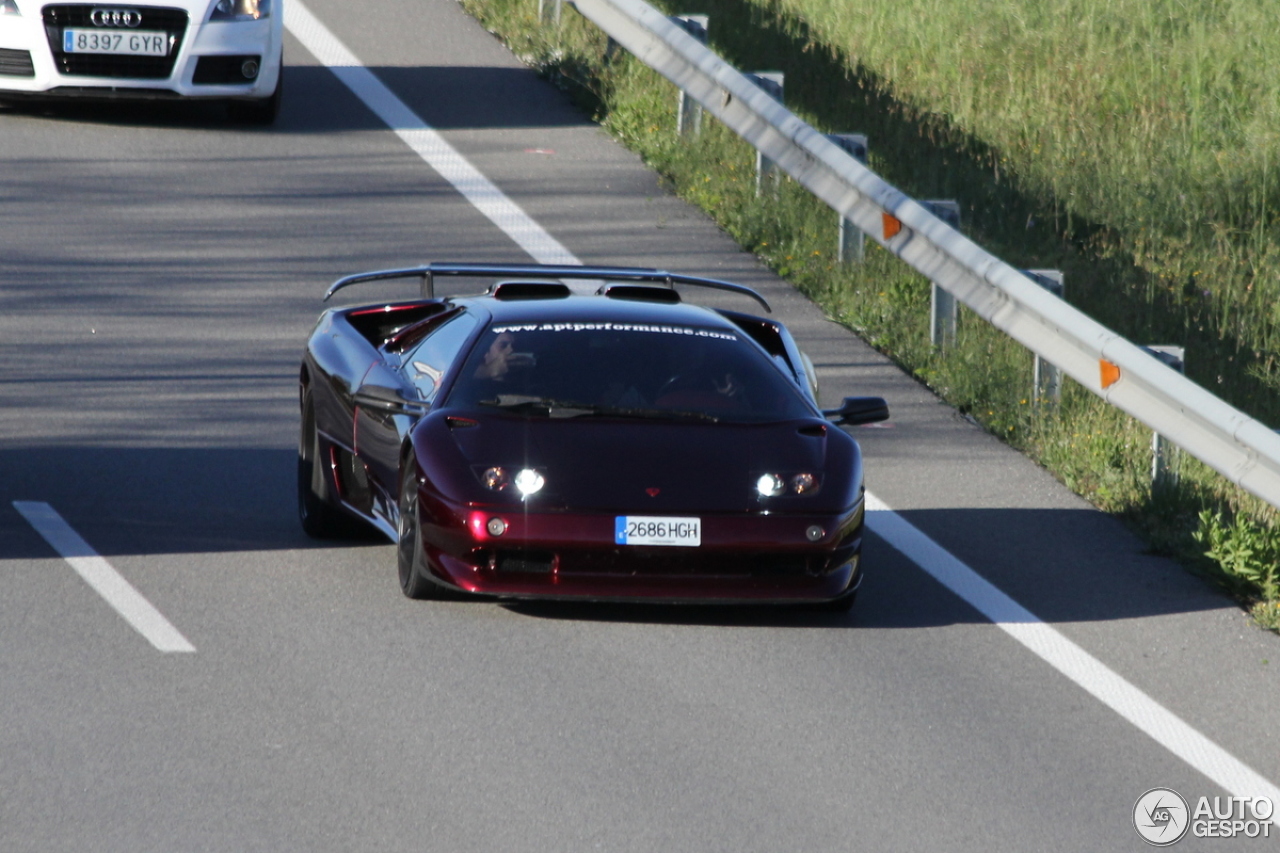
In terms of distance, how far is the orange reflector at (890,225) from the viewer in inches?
534

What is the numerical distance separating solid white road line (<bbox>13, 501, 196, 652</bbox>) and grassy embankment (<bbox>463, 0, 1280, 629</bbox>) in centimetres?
423

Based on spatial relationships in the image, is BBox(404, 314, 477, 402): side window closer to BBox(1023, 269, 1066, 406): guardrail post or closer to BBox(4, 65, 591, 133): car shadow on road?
BBox(1023, 269, 1066, 406): guardrail post

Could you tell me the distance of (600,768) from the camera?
692 cm

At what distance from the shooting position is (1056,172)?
18000 mm

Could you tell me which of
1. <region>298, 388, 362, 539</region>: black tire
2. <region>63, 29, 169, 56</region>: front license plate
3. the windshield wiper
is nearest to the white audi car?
<region>63, 29, 169, 56</region>: front license plate

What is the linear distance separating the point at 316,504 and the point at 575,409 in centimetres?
163

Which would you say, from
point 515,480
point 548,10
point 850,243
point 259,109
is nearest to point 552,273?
point 515,480

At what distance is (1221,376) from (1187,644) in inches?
208

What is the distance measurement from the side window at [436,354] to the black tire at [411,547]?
1.33 feet

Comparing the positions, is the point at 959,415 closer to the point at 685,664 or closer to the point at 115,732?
the point at 685,664

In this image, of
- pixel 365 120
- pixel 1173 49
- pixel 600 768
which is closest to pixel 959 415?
pixel 600 768

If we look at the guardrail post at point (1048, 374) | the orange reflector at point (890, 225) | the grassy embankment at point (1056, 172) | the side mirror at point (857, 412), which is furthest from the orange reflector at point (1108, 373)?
the orange reflector at point (890, 225)

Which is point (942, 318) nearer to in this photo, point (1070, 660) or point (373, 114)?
point (1070, 660)

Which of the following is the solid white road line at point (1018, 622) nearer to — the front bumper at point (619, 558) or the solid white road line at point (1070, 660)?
the solid white road line at point (1070, 660)
